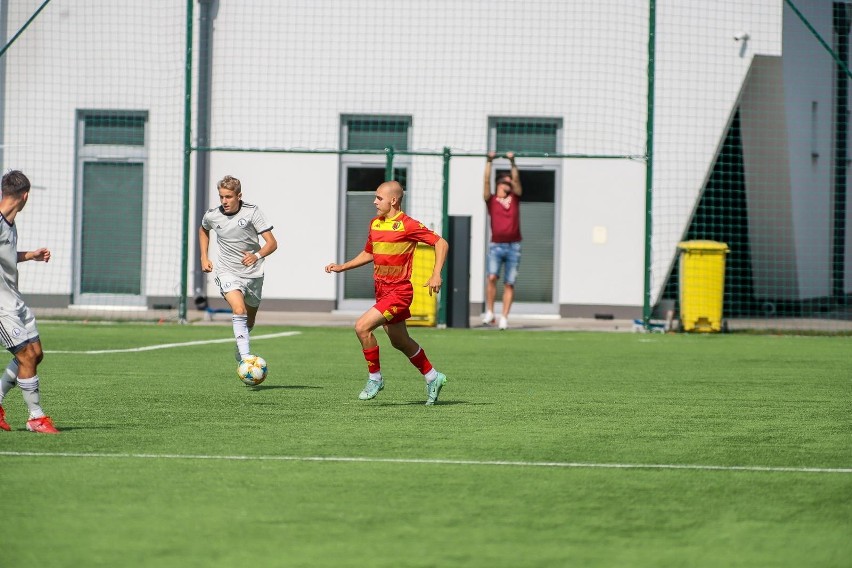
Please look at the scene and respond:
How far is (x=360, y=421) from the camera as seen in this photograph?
9.43 m

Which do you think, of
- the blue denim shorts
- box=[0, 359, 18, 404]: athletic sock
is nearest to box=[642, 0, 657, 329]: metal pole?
the blue denim shorts

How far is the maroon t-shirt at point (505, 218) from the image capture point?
2009 cm

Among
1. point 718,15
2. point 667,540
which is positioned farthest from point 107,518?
point 718,15

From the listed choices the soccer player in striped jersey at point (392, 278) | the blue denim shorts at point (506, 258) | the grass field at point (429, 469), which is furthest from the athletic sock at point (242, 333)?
the blue denim shorts at point (506, 258)

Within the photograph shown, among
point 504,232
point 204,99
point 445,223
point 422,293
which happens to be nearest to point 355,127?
point 204,99

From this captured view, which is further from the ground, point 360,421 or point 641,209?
point 641,209

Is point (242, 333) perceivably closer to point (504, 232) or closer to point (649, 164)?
point (504, 232)

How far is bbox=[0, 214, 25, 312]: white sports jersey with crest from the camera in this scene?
8.48m

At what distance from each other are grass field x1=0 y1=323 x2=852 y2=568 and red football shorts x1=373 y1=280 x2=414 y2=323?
65cm

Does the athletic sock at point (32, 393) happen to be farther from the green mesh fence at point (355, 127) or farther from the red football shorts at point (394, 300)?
the green mesh fence at point (355, 127)

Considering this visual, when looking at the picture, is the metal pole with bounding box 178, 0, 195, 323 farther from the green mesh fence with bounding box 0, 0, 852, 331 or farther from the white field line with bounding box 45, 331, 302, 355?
the white field line with bounding box 45, 331, 302, 355

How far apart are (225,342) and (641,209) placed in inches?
Result: 319

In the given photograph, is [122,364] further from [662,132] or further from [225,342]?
[662,132]

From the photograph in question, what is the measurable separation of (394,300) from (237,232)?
2503mm
